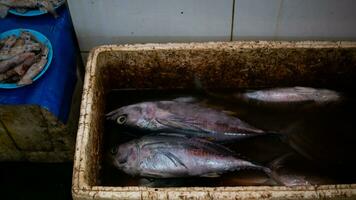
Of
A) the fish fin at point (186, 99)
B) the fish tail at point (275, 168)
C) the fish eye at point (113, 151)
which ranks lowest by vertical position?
the fish tail at point (275, 168)

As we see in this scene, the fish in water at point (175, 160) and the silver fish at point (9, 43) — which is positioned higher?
the silver fish at point (9, 43)

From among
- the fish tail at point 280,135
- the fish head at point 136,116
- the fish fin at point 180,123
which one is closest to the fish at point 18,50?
the fish head at point 136,116

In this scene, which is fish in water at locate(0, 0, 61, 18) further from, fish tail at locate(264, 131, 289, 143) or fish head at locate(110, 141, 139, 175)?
fish tail at locate(264, 131, 289, 143)

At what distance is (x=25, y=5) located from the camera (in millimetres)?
2918

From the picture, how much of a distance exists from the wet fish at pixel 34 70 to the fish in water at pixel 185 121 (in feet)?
1.82

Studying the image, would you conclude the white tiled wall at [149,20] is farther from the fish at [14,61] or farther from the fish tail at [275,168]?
the fish tail at [275,168]

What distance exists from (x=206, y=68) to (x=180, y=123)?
1.45 ft

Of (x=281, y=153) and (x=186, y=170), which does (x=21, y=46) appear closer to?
(x=186, y=170)

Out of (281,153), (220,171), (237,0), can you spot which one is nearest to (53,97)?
(220,171)

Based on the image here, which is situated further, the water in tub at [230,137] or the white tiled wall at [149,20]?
the white tiled wall at [149,20]

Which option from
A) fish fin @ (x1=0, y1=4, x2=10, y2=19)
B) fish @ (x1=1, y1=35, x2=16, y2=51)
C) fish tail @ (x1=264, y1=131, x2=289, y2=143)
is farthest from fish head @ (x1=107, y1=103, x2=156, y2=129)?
fish fin @ (x1=0, y1=4, x2=10, y2=19)

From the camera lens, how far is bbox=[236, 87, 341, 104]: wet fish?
8.63 ft

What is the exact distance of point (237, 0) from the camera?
2.50 meters

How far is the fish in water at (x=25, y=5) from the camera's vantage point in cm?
291
